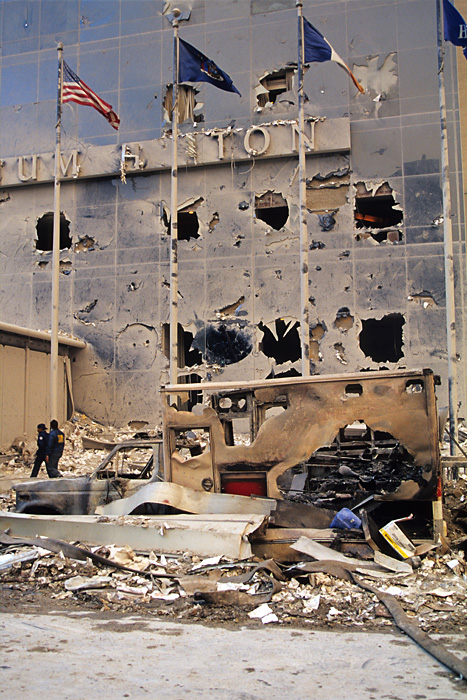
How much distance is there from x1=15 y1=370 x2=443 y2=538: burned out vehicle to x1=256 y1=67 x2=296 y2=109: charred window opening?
13330 mm

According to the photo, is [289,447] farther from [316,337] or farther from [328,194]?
[328,194]

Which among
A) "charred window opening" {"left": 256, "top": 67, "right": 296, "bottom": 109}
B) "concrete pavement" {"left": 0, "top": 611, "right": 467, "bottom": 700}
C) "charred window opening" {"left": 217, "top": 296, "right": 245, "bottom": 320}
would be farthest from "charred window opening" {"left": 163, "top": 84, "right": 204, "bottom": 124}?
"concrete pavement" {"left": 0, "top": 611, "right": 467, "bottom": 700}

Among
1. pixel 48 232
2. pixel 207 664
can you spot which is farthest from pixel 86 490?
pixel 48 232

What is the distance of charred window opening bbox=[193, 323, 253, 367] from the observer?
19734mm

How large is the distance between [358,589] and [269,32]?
18656mm

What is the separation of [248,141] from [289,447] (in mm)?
13989

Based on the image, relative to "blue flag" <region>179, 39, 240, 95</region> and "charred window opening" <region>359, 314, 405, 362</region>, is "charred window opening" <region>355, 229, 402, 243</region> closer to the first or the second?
"charred window opening" <region>359, 314, 405, 362</region>

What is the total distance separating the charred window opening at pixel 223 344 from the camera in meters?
19.7

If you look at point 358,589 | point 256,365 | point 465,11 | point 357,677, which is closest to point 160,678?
point 357,677

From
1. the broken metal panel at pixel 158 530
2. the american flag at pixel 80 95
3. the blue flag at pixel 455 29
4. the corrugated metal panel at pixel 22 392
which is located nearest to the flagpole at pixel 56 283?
the american flag at pixel 80 95

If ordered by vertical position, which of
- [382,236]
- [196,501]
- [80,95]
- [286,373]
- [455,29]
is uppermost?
[80,95]

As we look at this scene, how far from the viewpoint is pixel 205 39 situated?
20.8 metres

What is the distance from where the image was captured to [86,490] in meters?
9.32

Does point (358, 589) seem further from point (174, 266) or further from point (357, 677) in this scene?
point (174, 266)
